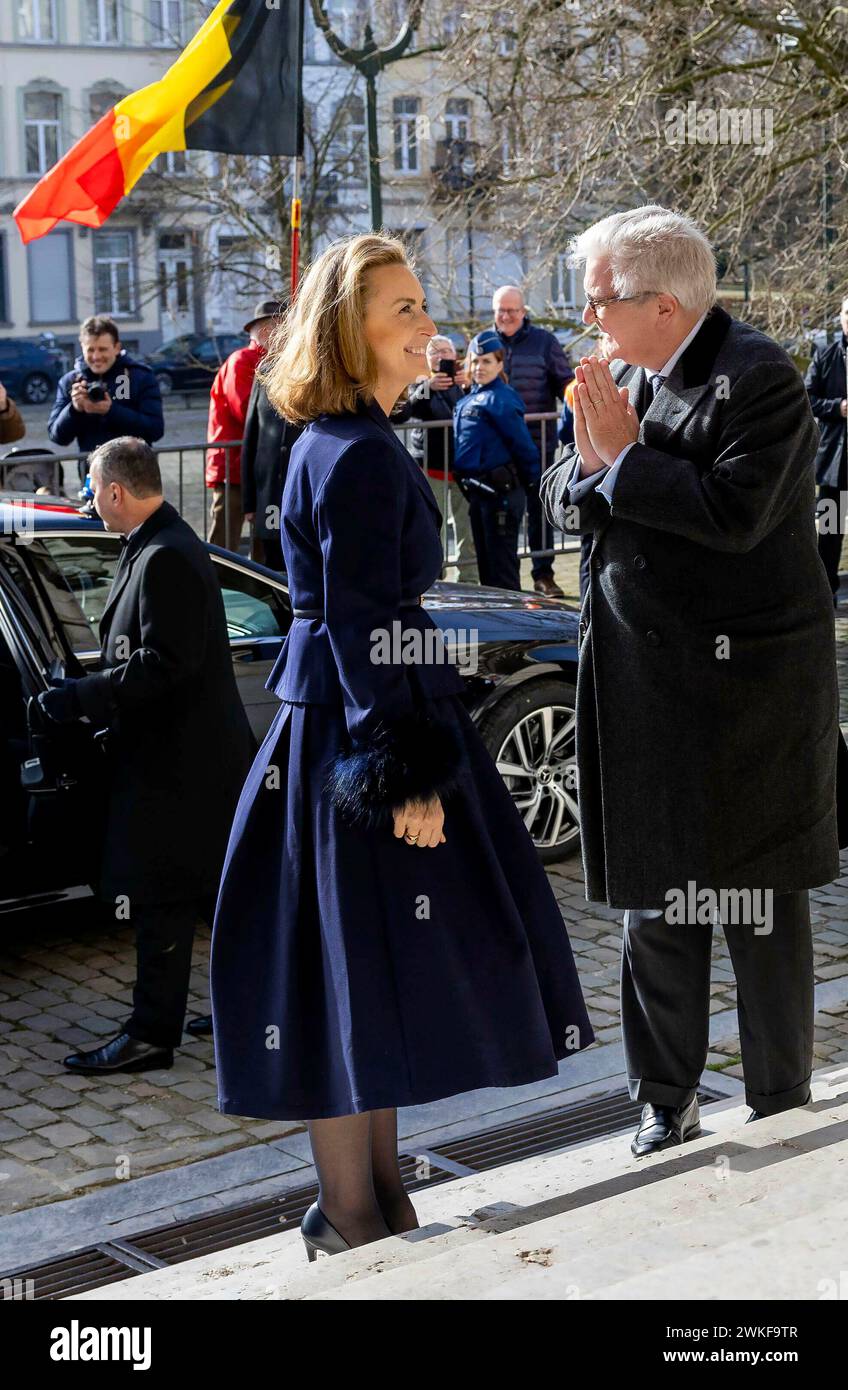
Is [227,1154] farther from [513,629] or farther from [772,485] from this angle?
[513,629]

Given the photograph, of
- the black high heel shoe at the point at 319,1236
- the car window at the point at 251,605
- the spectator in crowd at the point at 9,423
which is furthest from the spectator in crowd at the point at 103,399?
the black high heel shoe at the point at 319,1236

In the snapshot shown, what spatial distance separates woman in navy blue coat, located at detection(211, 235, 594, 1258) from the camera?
11.9ft

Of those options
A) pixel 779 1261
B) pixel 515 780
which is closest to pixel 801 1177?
pixel 779 1261

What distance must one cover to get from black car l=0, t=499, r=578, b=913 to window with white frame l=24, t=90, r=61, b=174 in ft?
161

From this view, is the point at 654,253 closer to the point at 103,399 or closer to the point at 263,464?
the point at 263,464

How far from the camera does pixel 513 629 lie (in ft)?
24.5

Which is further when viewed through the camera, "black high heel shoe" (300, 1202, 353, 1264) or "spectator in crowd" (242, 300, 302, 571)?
"spectator in crowd" (242, 300, 302, 571)

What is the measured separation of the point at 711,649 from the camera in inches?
158

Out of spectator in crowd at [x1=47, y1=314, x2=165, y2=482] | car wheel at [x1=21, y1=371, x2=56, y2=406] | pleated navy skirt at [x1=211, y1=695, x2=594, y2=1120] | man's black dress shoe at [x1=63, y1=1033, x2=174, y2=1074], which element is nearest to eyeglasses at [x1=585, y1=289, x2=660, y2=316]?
pleated navy skirt at [x1=211, y1=695, x2=594, y2=1120]

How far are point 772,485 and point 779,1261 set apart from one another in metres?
1.57

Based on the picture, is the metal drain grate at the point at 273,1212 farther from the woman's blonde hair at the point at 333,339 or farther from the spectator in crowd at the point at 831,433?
the spectator in crowd at the point at 831,433

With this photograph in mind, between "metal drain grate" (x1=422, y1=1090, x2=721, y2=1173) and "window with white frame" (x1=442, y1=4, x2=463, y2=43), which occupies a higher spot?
"window with white frame" (x1=442, y1=4, x2=463, y2=43)

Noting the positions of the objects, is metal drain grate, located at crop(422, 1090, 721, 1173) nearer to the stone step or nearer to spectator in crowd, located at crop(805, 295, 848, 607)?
the stone step
